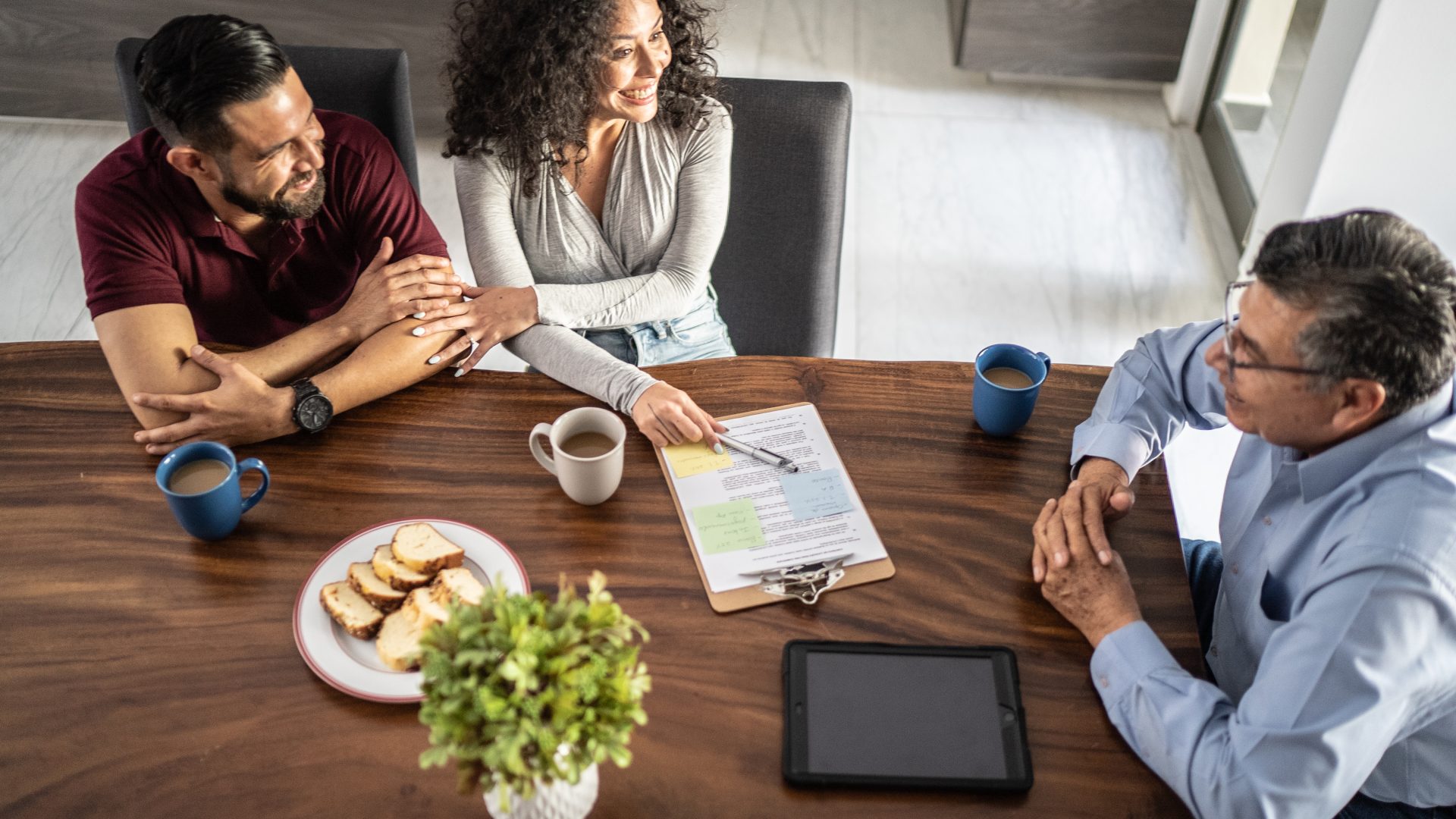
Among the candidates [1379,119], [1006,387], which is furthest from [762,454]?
[1379,119]

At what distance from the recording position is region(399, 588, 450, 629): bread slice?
122 centimetres

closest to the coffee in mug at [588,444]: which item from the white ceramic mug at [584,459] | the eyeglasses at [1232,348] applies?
the white ceramic mug at [584,459]

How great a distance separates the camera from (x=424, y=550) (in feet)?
4.18

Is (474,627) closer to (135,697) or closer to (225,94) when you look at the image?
(135,697)

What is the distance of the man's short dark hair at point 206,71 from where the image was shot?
1.53 m

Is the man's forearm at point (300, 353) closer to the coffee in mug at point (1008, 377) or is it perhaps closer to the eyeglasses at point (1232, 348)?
the coffee in mug at point (1008, 377)

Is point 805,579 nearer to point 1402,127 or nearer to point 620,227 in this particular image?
point 620,227

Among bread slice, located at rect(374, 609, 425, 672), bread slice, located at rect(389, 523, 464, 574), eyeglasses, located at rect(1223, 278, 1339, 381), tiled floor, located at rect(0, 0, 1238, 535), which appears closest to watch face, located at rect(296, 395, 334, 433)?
bread slice, located at rect(389, 523, 464, 574)

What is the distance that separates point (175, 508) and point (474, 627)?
56 centimetres

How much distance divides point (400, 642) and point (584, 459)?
0.97 feet

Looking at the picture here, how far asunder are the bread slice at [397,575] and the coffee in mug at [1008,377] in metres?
0.77

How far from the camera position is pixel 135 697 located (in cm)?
115

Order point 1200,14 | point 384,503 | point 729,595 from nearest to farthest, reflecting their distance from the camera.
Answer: point 729,595 → point 384,503 → point 1200,14

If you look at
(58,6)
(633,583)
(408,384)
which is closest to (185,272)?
(408,384)
